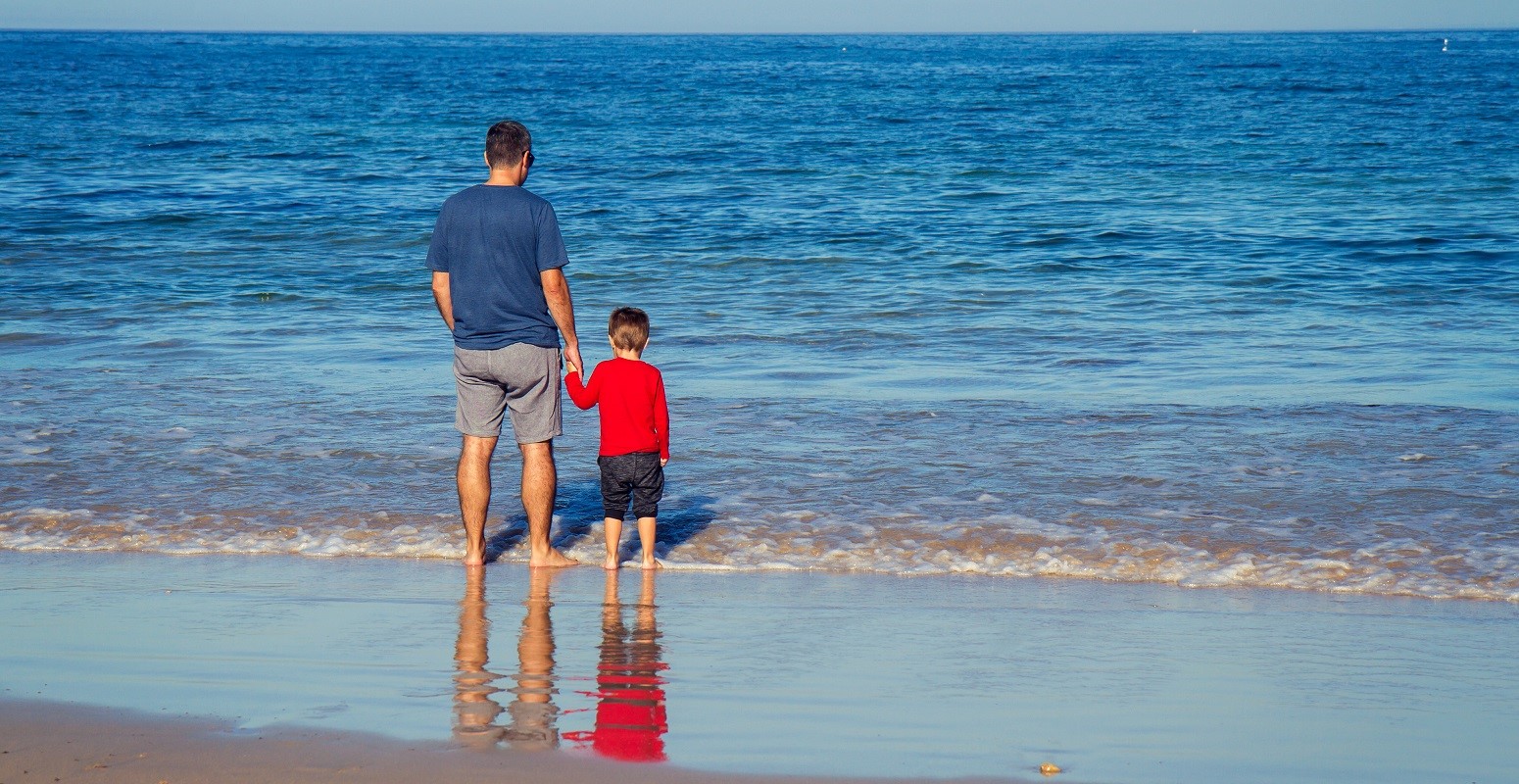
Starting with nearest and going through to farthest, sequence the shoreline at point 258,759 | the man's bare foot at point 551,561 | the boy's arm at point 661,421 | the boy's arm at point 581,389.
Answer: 1. the shoreline at point 258,759
2. the boy's arm at point 581,389
3. the boy's arm at point 661,421
4. the man's bare foot at point 551,561

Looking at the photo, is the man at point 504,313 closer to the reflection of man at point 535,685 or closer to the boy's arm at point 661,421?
the boy's arm at point 661,421

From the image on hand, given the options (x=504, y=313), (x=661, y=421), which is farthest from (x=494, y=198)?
(x=661, y=421)

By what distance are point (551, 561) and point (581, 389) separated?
32.2 inches

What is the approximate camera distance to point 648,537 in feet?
18.1

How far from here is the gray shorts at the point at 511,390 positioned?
17.3 feet

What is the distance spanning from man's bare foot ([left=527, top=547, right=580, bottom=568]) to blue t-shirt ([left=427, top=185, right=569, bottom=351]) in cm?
93

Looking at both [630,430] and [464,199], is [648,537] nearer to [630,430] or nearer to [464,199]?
[630,430]

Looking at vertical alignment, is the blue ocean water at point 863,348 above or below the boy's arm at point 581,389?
below

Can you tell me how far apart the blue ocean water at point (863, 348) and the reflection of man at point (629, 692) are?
1164mm

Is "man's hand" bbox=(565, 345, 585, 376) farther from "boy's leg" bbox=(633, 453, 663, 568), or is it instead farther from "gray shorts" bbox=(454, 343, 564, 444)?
"boy's leg" bbox=(633, 453, 663, 568)

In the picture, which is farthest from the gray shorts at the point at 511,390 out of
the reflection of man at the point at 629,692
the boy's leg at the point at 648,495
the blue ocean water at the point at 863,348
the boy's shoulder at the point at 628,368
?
the reflection of man at the point at 629,692

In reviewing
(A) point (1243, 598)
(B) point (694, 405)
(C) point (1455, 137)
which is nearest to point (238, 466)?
(B) point (694, 405)

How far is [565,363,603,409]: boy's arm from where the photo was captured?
523cm

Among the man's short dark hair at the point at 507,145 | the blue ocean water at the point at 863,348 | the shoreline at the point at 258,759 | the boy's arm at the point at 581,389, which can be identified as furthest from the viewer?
the blue ocean water at the point at 863,348
